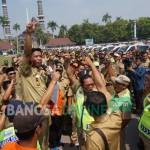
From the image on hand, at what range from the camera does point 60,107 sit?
22.4 feet

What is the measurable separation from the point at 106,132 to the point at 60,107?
3550 mm

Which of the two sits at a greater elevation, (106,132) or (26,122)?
(26,122)

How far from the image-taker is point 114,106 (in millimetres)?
4855

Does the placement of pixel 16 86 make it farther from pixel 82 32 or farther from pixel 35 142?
pixel 82 32

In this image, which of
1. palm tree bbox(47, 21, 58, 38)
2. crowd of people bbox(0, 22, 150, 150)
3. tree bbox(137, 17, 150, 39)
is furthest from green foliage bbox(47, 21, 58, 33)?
crowd of people bbox(0, 22, 150, 150)

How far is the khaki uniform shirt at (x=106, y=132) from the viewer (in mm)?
3164

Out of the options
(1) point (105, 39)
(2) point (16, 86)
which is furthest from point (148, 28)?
(2) point (16, 86)

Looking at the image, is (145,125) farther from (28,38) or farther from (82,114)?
(28,38)

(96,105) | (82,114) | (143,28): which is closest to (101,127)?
(96,105)

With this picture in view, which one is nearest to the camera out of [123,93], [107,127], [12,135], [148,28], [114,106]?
[107,127]

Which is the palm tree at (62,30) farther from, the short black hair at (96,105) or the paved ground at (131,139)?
the short black hair at (96,105)

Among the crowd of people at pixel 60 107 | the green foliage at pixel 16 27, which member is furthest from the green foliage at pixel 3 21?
the crowd of people at pixel 60 107

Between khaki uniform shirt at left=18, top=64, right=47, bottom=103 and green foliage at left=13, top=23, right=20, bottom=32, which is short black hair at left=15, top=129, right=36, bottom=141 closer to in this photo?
khaki uniform shirt at left=18, top=64, right=47, bottom=103

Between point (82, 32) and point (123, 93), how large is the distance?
107 metres
